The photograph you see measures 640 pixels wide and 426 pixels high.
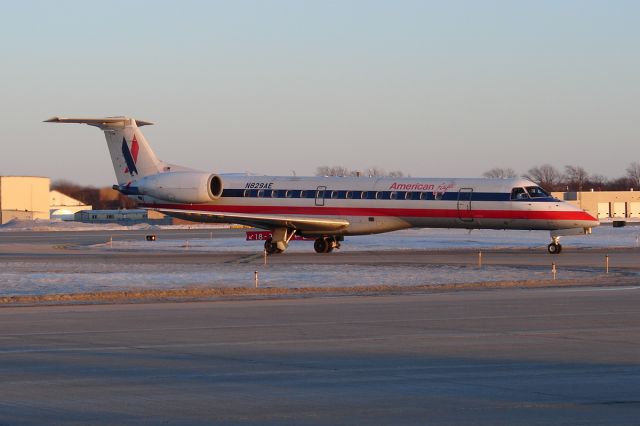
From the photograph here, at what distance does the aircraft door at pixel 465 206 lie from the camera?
4028cm

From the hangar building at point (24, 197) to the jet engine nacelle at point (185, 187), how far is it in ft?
223

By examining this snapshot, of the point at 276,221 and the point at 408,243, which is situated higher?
the point at 276,221

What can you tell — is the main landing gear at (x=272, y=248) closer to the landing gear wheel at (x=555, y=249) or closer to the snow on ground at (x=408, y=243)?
the snow on ground at (x=408, y=243)

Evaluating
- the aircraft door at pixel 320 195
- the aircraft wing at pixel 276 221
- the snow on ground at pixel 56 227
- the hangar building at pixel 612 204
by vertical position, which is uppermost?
the hangar building at pixel 612 204

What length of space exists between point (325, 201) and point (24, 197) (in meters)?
78.0

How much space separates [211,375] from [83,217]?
105 m

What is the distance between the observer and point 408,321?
730 inches

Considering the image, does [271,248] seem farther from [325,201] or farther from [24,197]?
→ [24,197]

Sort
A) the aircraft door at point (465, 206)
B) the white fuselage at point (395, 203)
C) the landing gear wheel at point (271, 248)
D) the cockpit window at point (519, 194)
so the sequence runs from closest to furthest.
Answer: the white fuselage at point (395, 203), the cockpit window at point (519, 194), the aircraft door at point (465, 206), the landing gear wheel at point (271, 248)

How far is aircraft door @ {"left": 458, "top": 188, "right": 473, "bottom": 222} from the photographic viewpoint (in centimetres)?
4028

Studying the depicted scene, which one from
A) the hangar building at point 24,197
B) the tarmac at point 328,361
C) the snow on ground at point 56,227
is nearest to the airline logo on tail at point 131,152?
the tarmac at point 328,361

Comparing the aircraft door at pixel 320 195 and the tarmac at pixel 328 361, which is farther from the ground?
the aircraft door at pixel 320 195

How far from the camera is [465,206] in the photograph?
132 ft

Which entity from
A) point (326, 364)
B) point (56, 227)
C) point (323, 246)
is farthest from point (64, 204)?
point (326, 364)
